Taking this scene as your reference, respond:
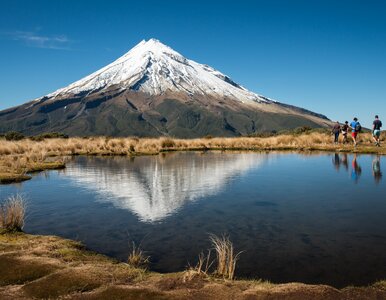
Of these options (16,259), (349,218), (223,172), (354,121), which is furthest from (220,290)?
(354,121)

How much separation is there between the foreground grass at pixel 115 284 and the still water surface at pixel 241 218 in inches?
36.2

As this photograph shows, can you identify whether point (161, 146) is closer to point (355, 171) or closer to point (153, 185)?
point (355, 171)

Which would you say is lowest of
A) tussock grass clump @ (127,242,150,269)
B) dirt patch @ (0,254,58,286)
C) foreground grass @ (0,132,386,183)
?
tussock grass clump @ (127,242,150,269)

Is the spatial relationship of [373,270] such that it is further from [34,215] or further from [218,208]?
[34,215]

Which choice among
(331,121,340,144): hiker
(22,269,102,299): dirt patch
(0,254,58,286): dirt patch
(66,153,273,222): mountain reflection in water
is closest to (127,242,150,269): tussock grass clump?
(22,269,102,299): dirt patch

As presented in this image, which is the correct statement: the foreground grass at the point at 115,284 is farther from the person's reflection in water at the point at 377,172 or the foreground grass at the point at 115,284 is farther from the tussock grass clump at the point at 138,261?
the person's reflection in water at the point at 377,172

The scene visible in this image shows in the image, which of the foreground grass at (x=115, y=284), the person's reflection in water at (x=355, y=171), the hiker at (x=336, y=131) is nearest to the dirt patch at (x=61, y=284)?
the foreground grass at (x=115, y=284)

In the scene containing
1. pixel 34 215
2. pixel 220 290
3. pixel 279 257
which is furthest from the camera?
pixel 34 215

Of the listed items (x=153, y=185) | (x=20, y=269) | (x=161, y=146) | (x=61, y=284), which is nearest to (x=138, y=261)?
(x=61, y=284)

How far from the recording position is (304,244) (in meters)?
10.9

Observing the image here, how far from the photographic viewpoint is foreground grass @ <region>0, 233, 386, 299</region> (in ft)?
24.4

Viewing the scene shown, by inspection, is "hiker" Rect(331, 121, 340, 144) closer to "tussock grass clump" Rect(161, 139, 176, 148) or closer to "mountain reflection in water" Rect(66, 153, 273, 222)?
"mountain reflection in water" Rect(66, 153, 273, 222)

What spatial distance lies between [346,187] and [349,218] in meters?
6.39

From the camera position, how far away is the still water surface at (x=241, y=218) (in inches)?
382
